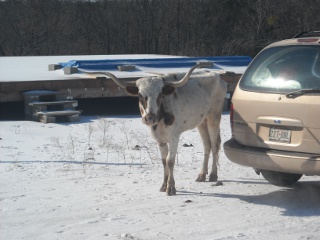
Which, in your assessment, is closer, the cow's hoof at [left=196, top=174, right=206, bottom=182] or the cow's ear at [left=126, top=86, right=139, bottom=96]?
the cow's ear at [left=126, top=86, right=139, bottom=96]

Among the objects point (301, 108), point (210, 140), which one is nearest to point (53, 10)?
point (210, 140)

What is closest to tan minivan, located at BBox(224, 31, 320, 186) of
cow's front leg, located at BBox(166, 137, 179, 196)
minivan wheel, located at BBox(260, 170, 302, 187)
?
minivan wheel, located at BBox(260, 170, 302, 187)

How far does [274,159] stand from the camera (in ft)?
24.8

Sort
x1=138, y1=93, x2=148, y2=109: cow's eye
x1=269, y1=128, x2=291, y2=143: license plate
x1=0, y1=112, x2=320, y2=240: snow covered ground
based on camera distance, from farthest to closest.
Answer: x1=138, y1=93, x2=148, y2=109: cow's eye → x1=269, y1=128, x2=291, y2=143: license plate → x1=0, y1=112, x2=320, y2=240: snow covered ground

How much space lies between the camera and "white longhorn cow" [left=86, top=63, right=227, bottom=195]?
8.24 meters

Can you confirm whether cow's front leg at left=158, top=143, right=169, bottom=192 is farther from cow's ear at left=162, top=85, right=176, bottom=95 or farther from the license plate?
the license plate

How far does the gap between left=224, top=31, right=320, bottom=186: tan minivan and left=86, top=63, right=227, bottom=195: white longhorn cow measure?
0.77 meters

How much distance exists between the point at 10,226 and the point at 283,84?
129 inches

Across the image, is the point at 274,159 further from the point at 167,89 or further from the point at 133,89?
the point at 133,89

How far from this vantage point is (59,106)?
1525 cm

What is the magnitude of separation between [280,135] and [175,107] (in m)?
1.53

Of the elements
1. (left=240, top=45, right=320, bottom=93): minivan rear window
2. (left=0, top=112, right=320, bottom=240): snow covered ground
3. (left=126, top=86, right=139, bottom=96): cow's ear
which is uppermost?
(left=240, top=45, right=320, bottom=93): minivan rear window

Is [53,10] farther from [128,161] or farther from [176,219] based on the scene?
[176,219]

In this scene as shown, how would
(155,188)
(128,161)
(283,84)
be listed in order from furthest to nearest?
(128,161) < (155,188) < (283,84)
